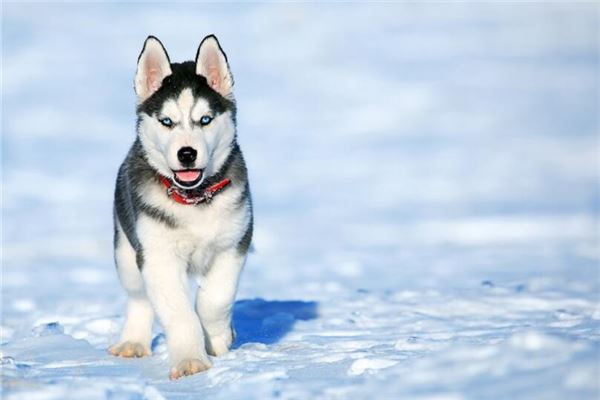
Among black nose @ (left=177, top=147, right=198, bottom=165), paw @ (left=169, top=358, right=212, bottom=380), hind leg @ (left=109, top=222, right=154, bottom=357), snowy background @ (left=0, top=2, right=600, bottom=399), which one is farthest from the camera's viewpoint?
hind leg @ (left=109, top=222, right=154, bottom=357)

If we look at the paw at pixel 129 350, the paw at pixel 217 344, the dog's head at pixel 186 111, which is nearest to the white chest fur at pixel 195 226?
the dog's head at pixel 186 111

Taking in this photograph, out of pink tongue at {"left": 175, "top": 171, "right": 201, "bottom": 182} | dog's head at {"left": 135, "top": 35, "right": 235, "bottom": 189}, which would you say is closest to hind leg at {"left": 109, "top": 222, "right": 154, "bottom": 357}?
dog's head at {"left": 135, "top": 35, "right": 235, "bottom": 189}

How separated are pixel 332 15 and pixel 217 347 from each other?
3028cm

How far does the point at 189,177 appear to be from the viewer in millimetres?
5078

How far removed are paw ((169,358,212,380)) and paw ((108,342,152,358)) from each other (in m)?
0.84

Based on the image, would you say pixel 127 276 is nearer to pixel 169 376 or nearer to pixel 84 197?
pixel 169 376

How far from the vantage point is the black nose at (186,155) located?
4973 mm

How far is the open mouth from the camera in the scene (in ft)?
16.7

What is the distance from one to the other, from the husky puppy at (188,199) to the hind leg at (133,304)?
0.46 feet

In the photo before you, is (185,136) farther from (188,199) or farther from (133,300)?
(133,300)

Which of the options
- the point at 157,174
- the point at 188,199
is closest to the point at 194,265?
the point at 188,199

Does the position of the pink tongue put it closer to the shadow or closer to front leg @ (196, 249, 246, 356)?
front leg @ (196, 249, 246, 356)

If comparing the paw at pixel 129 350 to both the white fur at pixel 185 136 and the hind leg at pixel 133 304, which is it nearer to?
the hind leg at pixel 133 304

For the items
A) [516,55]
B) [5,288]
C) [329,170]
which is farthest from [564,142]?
[5,288]
